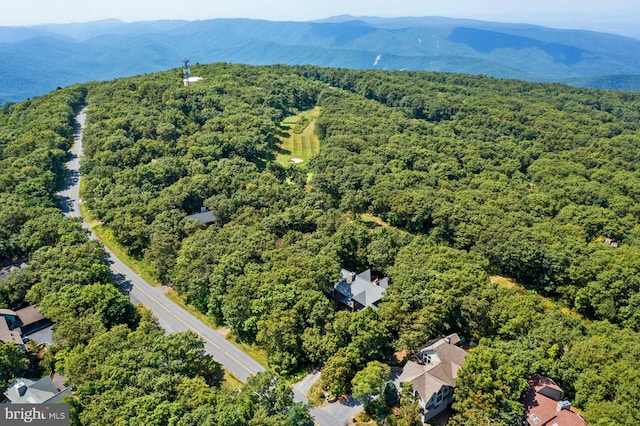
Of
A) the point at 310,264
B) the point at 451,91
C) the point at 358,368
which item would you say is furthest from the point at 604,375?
the point at 451,91

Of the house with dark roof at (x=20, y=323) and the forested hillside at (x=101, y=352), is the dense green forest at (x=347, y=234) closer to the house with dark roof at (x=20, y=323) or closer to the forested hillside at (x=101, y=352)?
the forested hillside at (x=101, y=352)

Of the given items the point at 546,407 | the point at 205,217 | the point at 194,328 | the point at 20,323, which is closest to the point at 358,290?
the point at 194,328

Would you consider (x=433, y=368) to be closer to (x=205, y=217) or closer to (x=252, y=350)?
(x=252, y=350)

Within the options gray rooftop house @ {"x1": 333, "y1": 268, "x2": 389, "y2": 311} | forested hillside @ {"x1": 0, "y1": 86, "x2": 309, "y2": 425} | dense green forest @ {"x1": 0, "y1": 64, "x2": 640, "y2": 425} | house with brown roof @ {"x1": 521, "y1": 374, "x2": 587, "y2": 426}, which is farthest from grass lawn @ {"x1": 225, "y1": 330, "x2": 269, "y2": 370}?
house with brown roof @ {"x1": 521, "y1": 374, "x2": 587, "y2": 426}

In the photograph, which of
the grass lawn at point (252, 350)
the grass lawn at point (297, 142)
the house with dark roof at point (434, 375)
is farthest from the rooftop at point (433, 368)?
the grass lawn at point (297, 142)

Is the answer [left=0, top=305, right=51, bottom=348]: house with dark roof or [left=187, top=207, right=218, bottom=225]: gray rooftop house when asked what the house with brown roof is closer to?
[left=187, top=207, right=218, bottom=225]: gray rooftop house

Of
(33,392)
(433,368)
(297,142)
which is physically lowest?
(33,392)

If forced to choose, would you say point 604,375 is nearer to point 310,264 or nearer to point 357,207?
point 310,264
